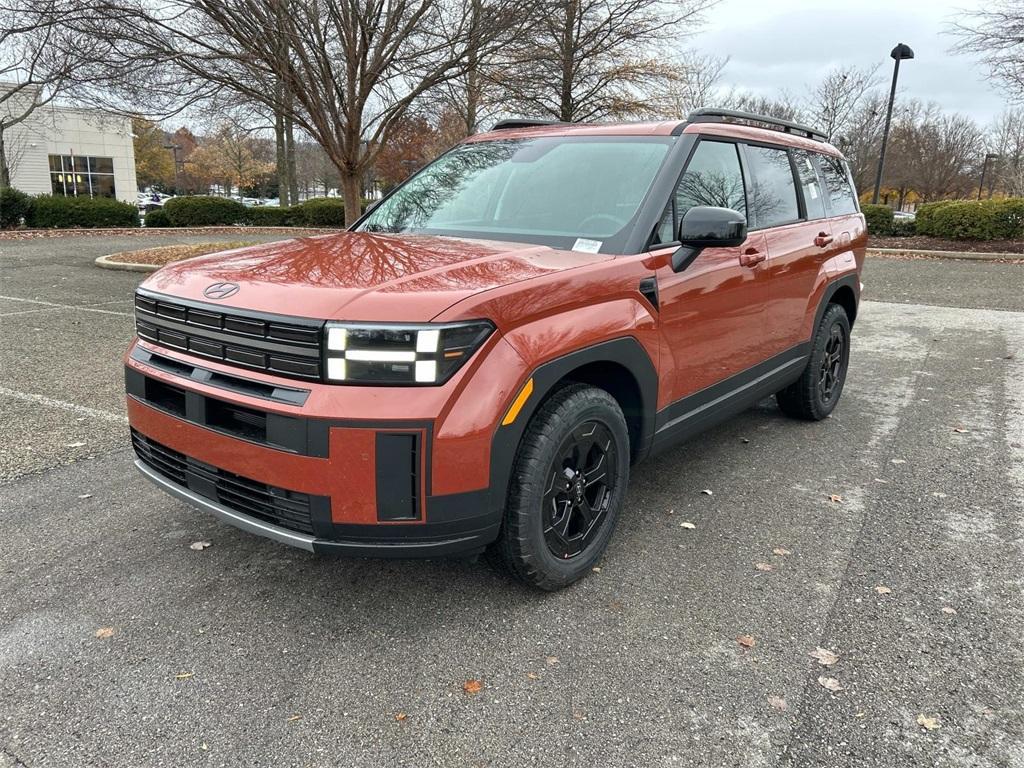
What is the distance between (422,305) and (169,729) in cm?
149

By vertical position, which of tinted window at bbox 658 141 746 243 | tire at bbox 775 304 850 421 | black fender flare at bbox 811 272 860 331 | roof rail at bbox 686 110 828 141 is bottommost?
tire at bbox 775 304 850 421

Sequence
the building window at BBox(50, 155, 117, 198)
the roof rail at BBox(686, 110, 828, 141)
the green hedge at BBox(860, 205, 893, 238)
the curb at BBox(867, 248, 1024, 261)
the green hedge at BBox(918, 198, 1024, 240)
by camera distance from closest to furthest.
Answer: the roof rail at BBox(686, 110, 828, 141) → the curb at BBox(867, 248, 1024, 261) → the green hedge at BBox(918, 198, 1024, 240) → the green hedge at BBox(860, 205, 893, 238) → the building window at BBox(50, 155, 117, 198)

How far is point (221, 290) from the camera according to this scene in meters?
2.64

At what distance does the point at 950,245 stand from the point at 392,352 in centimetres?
2109

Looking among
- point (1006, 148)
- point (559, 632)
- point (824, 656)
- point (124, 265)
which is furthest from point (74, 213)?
point (1006, 148)

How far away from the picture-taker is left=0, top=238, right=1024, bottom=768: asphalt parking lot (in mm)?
2201

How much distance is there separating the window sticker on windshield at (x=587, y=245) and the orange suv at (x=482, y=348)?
0.01m

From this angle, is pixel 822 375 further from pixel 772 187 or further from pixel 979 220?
pixel 979 220

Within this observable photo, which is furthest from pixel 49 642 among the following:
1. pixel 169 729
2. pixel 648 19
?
pixel 648 19

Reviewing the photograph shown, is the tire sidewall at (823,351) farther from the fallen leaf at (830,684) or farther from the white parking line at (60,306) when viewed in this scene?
the white parking line at (60,306)

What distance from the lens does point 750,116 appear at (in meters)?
4.11

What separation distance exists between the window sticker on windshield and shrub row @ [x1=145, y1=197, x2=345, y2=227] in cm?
2487

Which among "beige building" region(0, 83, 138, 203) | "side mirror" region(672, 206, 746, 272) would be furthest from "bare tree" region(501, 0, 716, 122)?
"beige building" region(0, 83, 138, 203)

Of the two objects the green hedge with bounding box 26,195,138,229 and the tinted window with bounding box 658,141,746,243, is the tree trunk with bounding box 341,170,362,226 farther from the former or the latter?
the green hedge with bounding box 26,195,138,229
